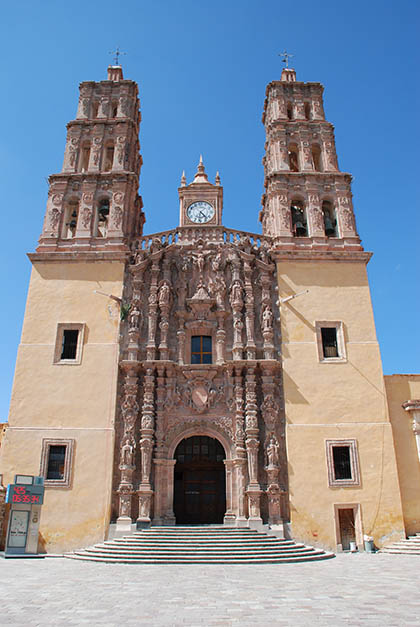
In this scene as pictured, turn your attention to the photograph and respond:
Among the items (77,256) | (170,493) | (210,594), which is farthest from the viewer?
(77,256)

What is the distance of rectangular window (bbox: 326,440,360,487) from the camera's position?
719 inches

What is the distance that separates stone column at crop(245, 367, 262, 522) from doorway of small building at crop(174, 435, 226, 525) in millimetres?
1937

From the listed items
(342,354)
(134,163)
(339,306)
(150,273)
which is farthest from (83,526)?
(134,163)

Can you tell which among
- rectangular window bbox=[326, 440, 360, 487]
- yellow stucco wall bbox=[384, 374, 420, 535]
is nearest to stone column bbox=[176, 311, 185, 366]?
rectangular window bbox=[326, 440, 360, 487]

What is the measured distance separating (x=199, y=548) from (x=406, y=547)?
7.13 metres

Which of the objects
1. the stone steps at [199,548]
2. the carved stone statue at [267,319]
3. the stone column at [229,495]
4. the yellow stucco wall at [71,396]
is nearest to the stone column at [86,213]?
the yellow stucco wall at [71,396]

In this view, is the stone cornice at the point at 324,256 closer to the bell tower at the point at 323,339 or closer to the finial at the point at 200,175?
the bell tower at the point at 323,339

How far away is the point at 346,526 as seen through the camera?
1811 centimetres

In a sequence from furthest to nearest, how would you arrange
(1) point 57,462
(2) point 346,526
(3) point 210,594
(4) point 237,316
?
(4) point 237,316
(1) point 57,462
(2) point 346,526
(3) point 210,594

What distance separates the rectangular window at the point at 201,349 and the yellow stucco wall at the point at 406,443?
7.17 meters

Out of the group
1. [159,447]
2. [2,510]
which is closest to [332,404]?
[159,447]

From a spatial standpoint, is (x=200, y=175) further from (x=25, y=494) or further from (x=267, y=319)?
(x=25, y=494)

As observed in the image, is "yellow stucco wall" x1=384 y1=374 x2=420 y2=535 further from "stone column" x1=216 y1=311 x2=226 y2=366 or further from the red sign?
the red sign

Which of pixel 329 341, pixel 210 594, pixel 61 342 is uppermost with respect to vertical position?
pixel 329 341
